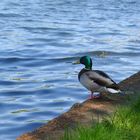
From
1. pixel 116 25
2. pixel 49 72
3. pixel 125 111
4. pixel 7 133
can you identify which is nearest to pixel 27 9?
pixel 116 25

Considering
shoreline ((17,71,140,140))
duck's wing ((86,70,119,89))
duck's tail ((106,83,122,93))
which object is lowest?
shoreline ((17,71,140,140))

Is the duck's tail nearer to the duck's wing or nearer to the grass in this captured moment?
the duck's wing

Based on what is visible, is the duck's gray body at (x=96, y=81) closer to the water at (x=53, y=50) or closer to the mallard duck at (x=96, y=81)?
the mallard duck at (x=96, y=81)

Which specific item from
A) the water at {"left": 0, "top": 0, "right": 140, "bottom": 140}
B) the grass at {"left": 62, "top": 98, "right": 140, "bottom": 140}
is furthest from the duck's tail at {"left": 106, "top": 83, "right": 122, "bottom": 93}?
the water at {"left": 0, "top": 0, "right": 140, "bottom": 140}

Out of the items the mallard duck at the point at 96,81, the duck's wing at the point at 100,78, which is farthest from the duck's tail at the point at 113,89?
the duck's wing at the point at 100,78

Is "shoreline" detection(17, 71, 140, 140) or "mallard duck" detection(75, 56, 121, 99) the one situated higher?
"mallard duck" detection(75, 56, 121, 99)

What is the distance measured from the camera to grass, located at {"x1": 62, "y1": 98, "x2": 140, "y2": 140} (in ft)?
21.7

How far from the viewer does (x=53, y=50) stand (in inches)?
837

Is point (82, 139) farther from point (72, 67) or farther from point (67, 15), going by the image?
point (67, 15)

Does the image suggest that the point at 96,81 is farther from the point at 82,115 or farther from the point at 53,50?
the point at 53,50

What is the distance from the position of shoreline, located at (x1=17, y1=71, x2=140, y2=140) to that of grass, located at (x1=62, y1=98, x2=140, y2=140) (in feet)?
0.97

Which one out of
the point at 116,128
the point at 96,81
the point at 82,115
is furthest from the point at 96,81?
the point at 116,128

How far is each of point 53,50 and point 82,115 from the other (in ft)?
43.3

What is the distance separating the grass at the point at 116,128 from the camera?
6625 millimetres
